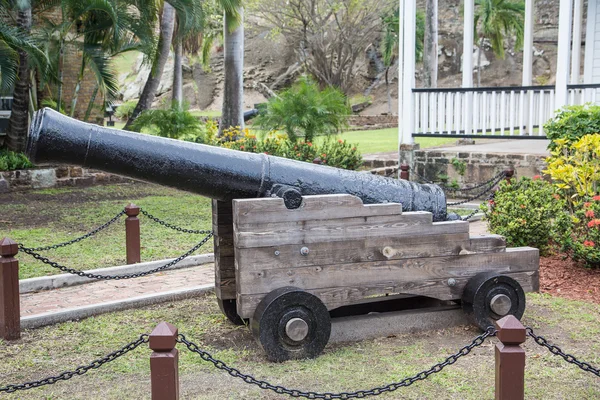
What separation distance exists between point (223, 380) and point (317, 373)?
603 mm

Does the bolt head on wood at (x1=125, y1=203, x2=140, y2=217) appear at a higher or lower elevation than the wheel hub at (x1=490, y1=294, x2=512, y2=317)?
higher

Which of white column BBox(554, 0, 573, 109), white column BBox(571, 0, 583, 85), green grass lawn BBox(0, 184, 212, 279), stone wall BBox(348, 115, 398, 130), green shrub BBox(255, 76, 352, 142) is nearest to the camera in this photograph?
green grass lawn BBox(0, 184, 212, 279)

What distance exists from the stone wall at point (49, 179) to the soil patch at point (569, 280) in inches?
387

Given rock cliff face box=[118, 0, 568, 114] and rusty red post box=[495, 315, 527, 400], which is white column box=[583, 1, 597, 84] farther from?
rock cliff face box=[118, 0, 568, 114]

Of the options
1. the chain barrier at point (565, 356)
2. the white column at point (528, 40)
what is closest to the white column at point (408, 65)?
the white column at point (528, 40)

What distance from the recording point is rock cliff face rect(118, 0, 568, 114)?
3900cm

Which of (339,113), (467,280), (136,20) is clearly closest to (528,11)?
(339,113)

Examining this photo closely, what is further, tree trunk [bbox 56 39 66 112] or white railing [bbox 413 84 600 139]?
tree trunk [bbox 56 39 66 112]

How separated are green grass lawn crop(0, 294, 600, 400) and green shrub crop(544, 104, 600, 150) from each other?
4.31 m

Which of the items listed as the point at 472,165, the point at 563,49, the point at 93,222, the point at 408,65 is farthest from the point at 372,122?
the point at 93,222

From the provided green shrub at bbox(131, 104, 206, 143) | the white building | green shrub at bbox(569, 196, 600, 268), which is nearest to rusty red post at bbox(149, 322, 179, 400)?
green shrub at bbox(569, 196, 600, 268)

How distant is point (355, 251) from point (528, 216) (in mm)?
3077

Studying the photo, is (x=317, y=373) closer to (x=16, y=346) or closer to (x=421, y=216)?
(x=421, y=216)

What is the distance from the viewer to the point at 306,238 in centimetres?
526
